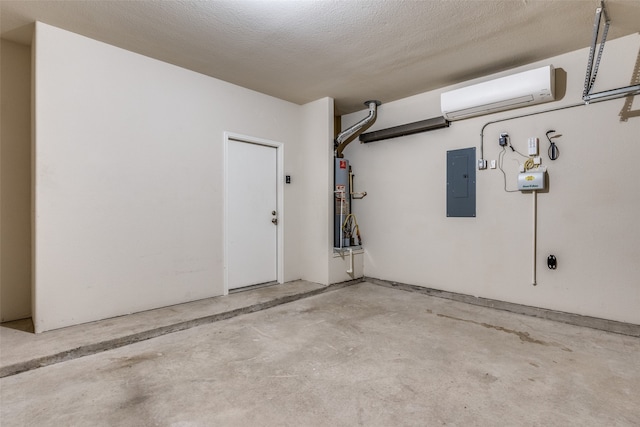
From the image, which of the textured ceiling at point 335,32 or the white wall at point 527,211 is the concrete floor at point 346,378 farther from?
the textured ceiling at point 335,32

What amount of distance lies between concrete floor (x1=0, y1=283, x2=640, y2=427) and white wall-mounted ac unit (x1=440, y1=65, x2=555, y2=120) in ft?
7.74

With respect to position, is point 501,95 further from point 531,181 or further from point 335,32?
point 335,32

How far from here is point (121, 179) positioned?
10.6 ft

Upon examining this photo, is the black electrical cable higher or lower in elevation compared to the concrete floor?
higher

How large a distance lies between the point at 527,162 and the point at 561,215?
0.66m

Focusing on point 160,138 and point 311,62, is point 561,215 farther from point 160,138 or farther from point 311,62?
point 160,138

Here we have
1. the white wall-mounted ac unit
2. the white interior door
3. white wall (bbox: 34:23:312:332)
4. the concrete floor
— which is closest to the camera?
the concrete floor

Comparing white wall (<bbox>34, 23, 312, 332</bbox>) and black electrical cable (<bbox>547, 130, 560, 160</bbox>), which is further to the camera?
black electrical cable (<bbox>547, 130, 560, 160</bbox>)

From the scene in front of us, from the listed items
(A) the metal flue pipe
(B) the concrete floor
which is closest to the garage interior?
(B) the concrete floor

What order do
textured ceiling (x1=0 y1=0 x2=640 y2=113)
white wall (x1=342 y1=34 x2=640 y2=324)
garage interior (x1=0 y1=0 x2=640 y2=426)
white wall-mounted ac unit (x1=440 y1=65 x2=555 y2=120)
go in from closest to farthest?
garage interior (x1=0 y1=0 x2=640 y2=426) < textured ceiling (x1=0 y1=0 x2=640 y2=113) < white wall (x1=342 y1=34 x2=640 y2=324) < white wall-mounted ac unit (x1=440 y1=65 x2=555 y2=120)

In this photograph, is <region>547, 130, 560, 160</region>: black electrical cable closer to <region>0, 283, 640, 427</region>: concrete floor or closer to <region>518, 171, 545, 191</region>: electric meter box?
<region>518, 171, 545, 191</region>: electric meter box

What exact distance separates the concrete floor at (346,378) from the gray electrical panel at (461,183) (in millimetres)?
1425

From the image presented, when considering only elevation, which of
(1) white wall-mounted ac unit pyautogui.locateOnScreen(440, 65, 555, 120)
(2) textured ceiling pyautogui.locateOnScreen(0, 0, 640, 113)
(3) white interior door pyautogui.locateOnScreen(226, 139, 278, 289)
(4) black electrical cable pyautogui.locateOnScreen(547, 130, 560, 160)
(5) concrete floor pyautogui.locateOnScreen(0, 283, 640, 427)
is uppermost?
(2) textured ceiling pyautogui.locateOnScreen(0, 0, 640, 113)

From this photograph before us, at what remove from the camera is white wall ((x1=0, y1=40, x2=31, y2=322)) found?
3.07 meters
